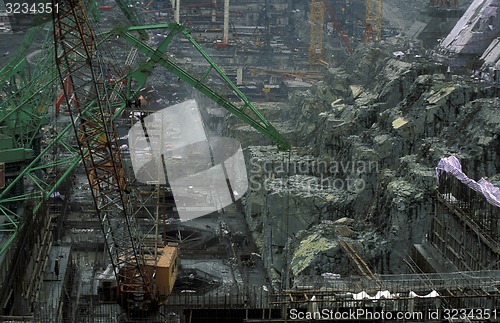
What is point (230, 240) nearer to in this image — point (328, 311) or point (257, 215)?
point (257, 215)

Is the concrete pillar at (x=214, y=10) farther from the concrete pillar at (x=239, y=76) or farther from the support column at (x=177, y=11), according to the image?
the concrete pillar at (x=239, y=76)

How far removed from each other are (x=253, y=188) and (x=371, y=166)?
21.9ft

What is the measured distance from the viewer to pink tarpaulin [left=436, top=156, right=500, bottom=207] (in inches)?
905

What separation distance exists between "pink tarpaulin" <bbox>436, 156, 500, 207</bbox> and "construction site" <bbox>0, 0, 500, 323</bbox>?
0.07 metres

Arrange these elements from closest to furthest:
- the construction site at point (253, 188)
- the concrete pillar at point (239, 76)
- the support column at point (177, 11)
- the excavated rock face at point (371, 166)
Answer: the construction site at point (253, 188) < the excavated rock face at point (371, 166) < the concrete pillar at point (239, 76) < the support column at point (177, 11)

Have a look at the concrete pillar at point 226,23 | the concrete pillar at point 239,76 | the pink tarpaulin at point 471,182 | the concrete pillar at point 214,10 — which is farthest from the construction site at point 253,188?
the concrete pillar at point 214,10

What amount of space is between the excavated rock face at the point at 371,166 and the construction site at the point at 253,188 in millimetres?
80

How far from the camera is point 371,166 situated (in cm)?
3369

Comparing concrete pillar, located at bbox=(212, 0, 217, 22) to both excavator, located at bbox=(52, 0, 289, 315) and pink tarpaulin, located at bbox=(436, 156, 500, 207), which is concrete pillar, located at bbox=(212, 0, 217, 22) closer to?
excavator, located at bbox=(52, 0, 289, 315)

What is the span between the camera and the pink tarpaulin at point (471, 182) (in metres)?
23.0

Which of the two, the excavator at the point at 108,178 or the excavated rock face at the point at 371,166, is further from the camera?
the excavated rock face at the point at 371,166

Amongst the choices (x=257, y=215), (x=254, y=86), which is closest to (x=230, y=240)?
(x=257, y=215)

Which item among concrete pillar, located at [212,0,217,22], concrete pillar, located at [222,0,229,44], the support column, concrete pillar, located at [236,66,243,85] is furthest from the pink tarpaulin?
concrete pillar, located at [212,0,217,22]

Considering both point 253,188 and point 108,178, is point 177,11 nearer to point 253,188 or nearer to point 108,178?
point 253,188
